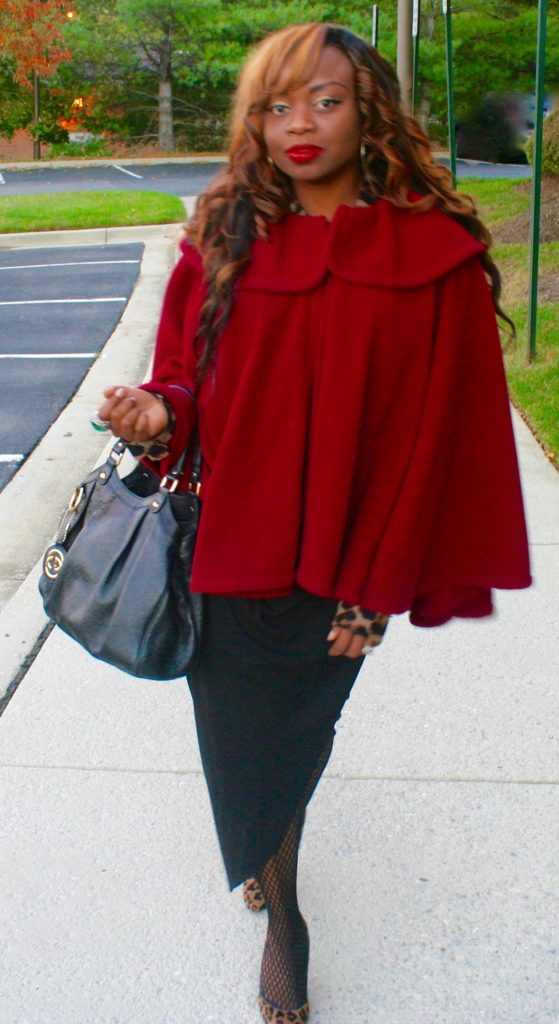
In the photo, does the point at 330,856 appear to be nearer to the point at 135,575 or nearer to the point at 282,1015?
the point at 282,1015

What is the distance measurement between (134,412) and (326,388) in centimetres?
32

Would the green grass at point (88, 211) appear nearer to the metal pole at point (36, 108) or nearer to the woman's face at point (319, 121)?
the woman's face at point (319, 121)

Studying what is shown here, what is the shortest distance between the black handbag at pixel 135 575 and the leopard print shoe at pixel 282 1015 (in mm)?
731

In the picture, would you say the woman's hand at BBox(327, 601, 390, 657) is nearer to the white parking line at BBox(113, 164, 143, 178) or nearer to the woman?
the woman

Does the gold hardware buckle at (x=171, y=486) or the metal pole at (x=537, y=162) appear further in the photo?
the metal pole at (x=537, y=162)

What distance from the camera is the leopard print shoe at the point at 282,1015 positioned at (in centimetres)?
A: 216

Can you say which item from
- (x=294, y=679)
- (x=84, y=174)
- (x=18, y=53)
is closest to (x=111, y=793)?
(x=294, y=679)

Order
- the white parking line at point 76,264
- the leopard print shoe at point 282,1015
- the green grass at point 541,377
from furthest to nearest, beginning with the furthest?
the white parking line at point 76,264
the green grass at point 541,377
the leopard print shoe at point 282,1015

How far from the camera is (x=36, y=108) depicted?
2889 cm

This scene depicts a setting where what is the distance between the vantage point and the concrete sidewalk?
7.38 ft

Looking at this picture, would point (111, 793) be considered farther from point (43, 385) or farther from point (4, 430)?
point (43, 385)

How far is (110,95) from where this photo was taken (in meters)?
29.9

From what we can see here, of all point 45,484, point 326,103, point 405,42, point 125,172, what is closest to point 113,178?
point 125,172

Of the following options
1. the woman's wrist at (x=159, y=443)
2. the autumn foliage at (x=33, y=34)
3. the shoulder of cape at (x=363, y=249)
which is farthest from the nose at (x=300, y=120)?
the autumn foliage at (x=33, y=34)
